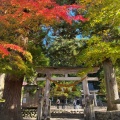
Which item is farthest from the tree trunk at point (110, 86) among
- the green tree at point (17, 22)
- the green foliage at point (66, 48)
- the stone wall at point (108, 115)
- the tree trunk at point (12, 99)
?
the tree trunk at point (12, 99)

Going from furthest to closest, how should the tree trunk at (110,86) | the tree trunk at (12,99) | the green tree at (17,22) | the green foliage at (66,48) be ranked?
the green foliage at (66,48), the tree trunk at (110,86), the tree trunk at (12,99), the green tree at (17,22)

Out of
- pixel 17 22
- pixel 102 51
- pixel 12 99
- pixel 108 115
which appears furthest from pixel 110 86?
pixel 17 22

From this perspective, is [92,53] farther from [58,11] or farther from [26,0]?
[26,0]

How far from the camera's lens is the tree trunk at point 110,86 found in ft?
37.8

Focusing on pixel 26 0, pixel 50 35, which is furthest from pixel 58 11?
pixel 50 35

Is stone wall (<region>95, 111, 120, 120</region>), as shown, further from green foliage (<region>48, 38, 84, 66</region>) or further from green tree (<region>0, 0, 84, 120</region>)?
green tree (<region>0, 0, 84, 120</region>)

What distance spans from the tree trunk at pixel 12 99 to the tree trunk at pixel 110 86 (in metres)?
5.66

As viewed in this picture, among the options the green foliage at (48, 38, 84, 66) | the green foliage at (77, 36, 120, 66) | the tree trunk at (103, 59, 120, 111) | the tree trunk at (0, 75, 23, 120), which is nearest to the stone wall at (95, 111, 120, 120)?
the tree trunk at (103, 59, 120, 111)

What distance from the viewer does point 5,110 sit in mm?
10562

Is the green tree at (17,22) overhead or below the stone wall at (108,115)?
overhead

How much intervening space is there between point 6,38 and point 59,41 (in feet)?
19.7

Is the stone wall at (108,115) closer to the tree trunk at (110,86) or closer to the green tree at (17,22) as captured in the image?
the tree trunk at (110,86)

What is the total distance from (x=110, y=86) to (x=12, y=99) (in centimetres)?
623

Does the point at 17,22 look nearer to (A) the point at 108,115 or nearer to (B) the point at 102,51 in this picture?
(B) the point at 102,51
